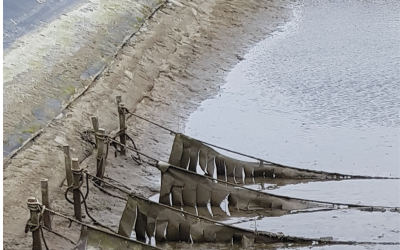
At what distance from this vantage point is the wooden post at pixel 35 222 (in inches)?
289

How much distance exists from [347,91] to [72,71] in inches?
198

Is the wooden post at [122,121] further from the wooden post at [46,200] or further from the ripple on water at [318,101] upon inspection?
the wooden post at [46,200]

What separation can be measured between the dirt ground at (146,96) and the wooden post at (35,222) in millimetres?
503

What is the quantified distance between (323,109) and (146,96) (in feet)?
10.2

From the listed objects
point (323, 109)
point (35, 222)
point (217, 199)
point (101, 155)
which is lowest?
point (35, 222)

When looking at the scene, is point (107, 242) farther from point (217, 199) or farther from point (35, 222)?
point (217, 199)

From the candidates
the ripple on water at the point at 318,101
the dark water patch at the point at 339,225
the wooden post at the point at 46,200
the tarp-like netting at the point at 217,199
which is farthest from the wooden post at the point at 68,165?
the ripple on water at the point at 318,101

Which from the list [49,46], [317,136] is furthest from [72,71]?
[317,136]

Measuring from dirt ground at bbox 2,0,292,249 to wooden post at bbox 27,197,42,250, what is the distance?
1.65 feet

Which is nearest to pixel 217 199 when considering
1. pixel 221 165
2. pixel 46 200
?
pixel 221 165

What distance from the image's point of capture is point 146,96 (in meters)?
13.0

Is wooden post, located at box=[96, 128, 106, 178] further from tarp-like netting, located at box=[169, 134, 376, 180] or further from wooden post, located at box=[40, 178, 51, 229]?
wooden post, located at box=[40, 178, 51, 229]

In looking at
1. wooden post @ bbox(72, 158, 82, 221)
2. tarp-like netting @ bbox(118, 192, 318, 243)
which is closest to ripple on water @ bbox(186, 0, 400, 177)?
tarp-like netting @ bbox(118, 192, 318, 243)

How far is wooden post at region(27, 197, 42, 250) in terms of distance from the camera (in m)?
7.35
